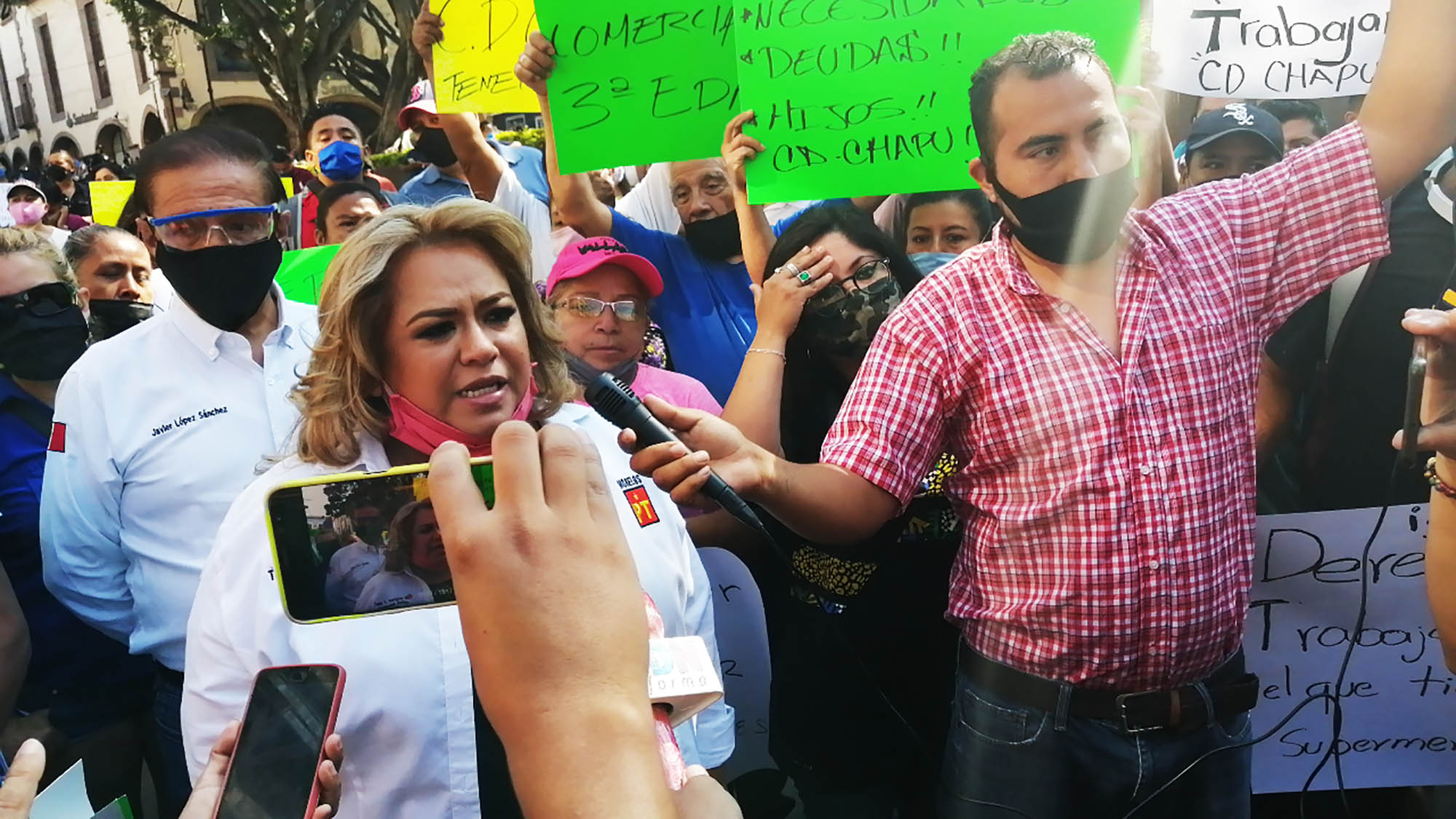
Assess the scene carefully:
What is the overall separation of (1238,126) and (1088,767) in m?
1.88

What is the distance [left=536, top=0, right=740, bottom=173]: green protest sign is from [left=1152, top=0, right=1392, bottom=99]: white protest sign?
106 cm

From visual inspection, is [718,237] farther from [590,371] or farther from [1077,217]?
[1077,217]

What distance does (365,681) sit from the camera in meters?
1.56

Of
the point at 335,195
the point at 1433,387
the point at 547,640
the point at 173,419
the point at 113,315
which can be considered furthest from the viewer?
the point at 335,195

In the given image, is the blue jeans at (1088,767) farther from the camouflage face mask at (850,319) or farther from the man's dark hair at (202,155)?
the man's dark hair at (202,155)

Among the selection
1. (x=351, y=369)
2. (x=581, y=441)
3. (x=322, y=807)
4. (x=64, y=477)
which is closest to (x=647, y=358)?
(x=351, y=369)

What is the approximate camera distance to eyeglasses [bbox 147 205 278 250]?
247 centimetres

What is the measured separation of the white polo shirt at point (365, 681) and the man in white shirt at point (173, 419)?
28.7 inches

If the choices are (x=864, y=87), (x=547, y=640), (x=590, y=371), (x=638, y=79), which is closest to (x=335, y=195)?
(x=590, y=371)

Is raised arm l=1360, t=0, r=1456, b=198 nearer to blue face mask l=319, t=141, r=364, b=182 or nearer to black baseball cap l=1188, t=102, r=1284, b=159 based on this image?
black baseball cap l=1188, t=102, r=1284, b=159

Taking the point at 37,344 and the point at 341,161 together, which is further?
the point at 341,161

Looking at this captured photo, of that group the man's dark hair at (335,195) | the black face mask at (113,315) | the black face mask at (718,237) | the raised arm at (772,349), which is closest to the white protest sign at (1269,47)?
the raised arm at (772,349)

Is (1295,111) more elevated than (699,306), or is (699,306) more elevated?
(1295,111)

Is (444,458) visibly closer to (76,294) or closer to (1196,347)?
(1196,347)
